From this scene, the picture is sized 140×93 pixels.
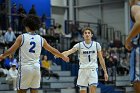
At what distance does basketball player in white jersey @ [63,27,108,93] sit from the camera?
28.8 feet

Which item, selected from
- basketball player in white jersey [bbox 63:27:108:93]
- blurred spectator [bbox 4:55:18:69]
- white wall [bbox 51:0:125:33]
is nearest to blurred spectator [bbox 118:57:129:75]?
white wall [bbox 51:0:125:33]

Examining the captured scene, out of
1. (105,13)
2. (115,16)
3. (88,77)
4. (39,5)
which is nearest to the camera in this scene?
(88,77)

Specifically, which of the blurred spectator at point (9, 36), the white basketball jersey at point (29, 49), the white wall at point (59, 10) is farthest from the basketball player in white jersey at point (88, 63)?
the white wall at point (59, 10)

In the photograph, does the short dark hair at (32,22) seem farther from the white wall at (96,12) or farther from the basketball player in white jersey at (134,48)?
the white wall at (96,12)

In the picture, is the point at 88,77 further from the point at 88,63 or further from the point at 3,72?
the point at 3,72

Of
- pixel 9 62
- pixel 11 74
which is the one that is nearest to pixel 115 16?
pixel 9 62

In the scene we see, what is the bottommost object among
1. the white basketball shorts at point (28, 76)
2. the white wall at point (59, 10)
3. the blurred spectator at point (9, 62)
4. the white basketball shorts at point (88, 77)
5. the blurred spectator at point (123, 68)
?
the blurred spectator at point (123, 68)

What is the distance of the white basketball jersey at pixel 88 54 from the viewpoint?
8.89 m

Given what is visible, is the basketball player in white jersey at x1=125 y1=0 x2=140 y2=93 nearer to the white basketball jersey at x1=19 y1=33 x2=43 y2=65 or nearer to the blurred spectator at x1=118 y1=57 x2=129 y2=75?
the white basketball jersey at x1=19 y1=33 x2=43 y2=65

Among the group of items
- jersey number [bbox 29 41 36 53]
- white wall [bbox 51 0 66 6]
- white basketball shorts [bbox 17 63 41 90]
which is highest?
white wall [bbox 51 0 66 6]

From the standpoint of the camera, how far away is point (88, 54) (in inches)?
352

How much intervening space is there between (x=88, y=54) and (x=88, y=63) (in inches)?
8.8

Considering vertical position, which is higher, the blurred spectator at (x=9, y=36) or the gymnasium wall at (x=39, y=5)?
the gymnasium wall at (x=39, y=5)

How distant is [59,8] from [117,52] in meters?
7.76
